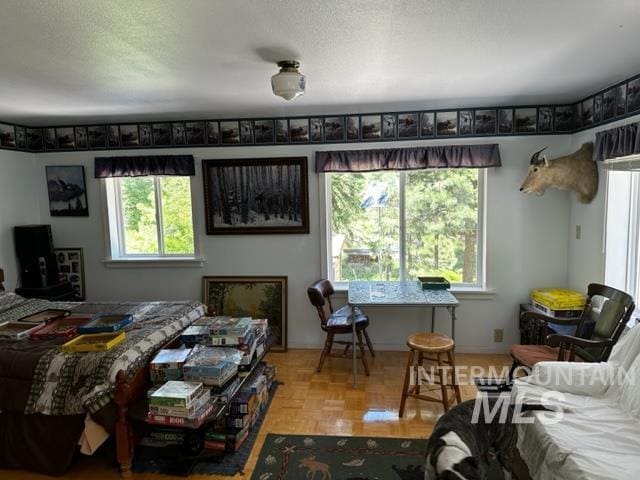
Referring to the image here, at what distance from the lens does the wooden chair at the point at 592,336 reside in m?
2.46

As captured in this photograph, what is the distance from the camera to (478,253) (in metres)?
3.96

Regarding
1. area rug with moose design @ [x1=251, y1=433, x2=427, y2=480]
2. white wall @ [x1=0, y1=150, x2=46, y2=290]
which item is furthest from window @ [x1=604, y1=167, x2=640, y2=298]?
white wall @ [x1=0, y1=150, x2=46, y2=290]

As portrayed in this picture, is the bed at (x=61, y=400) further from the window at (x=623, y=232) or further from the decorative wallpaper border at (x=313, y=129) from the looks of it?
the window at (x=623, y=232)

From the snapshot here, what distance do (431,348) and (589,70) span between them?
2.20 m

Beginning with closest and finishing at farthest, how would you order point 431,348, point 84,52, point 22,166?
1. point 84,52
2. point 431,348
3. point 22,166

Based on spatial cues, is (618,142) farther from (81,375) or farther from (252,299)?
(81,375)

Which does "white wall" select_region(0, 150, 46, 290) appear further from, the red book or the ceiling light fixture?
the ceiling light fixture

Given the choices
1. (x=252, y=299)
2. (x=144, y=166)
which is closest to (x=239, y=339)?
(x=252, y=299)

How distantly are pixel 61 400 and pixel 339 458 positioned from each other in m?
1.70

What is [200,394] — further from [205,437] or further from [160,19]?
[160,19]

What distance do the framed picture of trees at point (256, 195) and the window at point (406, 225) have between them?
0.34 m

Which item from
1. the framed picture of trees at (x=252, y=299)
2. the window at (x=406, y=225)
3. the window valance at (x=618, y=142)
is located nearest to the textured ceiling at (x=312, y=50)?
the window valance at (x=618, y=142)

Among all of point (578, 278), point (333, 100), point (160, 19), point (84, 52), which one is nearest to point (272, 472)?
point (160, 19)

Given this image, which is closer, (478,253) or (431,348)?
(431,348)
